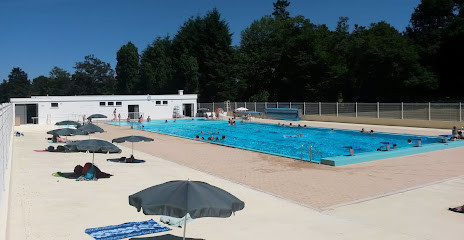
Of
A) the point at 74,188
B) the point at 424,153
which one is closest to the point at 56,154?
the point at 74,188

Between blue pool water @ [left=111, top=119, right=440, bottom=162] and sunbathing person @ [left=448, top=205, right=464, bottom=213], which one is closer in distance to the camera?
sunbathing person @ [left=448, top=205, right=464, bottom=213]

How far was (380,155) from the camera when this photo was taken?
18.0 m

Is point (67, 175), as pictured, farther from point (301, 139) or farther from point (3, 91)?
point (3, 91)

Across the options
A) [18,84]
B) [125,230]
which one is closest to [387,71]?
[125,230]

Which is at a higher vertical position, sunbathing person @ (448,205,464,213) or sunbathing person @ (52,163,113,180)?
sunbathing person @ (52,163,113,180)

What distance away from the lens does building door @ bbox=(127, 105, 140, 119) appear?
48.9m

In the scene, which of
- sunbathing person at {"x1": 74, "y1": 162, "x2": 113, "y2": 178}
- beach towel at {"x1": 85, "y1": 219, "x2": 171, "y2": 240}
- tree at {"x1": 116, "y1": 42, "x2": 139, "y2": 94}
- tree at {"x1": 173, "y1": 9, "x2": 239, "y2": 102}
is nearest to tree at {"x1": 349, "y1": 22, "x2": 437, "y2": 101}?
tree at {"x1": 173, "y1": 9, "x2": 239, "y2": 102}

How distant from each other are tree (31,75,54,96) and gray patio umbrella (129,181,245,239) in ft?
413

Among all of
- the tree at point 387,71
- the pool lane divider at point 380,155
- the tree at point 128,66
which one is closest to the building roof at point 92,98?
the tree at point 387,71

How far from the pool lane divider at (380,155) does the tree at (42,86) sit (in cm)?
11889

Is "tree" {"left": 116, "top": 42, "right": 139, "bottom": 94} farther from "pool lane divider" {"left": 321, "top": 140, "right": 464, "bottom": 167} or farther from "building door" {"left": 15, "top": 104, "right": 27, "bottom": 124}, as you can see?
"pool lane divider" {"left": 321, "top": 140, "right": 464, "bottom": 167}

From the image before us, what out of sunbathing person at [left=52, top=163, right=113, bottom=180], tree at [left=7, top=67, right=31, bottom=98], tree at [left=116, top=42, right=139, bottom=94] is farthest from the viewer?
tree at [left=7, top=67, right=31, bottom=98]

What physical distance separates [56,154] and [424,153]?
18.1m

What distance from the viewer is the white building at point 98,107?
41844 millimetres
